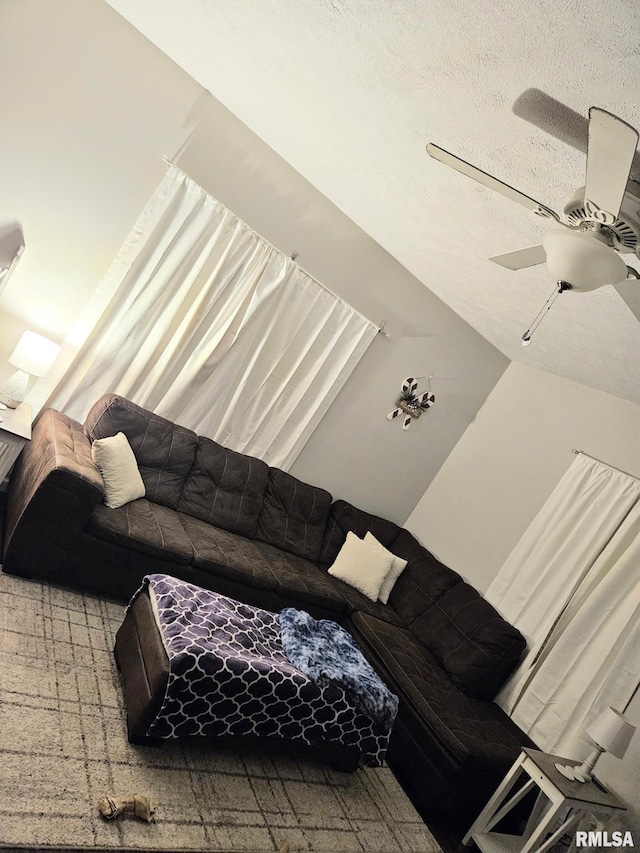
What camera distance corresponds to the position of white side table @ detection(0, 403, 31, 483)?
138 inches

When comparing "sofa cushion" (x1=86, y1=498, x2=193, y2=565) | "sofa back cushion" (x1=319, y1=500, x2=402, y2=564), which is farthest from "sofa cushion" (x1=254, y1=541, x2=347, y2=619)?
"sofa cushion" (x1=86, y1=498, x2=193, y2=565)

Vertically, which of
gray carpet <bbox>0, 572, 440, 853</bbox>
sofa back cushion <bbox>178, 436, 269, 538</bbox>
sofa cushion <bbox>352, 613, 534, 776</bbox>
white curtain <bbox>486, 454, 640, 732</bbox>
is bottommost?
gray carpet <bbox>0, 572, 440, 853</bbox>

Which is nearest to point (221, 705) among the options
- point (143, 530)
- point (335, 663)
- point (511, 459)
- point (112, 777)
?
point (112, 777)

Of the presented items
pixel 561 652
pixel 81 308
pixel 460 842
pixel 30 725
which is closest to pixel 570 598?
pixel 561 652

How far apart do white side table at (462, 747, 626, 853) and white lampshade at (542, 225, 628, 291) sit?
2365mm

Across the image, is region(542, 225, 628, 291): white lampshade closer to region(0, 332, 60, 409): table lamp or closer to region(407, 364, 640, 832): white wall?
region(407, 364, 640, 832): white wall

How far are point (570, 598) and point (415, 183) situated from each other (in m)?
2.65

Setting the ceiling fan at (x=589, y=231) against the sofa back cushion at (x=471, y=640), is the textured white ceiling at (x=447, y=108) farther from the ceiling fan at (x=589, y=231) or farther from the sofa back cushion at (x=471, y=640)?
the sofa back cushion at (x=471, y=640)

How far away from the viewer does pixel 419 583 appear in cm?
488

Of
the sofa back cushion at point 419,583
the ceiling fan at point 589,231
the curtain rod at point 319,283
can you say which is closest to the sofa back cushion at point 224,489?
the sofa back cushion at point 419,583

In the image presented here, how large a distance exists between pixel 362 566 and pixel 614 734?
2.11 metres

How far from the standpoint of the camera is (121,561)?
11.9 feet

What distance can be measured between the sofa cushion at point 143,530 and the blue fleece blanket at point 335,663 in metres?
0.74

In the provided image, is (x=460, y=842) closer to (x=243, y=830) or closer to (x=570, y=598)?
(x=243, y=830)
